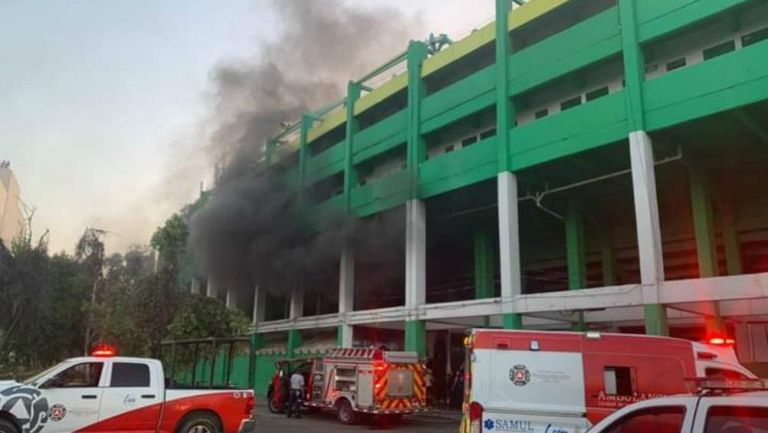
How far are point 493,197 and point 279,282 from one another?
1106 cm

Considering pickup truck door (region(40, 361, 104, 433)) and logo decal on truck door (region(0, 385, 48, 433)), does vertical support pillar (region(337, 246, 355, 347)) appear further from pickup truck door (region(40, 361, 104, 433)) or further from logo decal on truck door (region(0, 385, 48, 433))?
logo decal on truck door (region(0, 385, 48, 433))

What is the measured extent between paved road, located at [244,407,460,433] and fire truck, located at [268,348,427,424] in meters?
0.39

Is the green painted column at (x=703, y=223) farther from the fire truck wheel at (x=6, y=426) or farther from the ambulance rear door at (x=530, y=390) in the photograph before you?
the fire truck wheel at (x=6, y=426)

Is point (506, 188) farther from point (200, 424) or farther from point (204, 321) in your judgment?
point (204, 321)

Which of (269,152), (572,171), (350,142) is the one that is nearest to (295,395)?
(572,171)

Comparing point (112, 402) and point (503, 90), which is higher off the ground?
point (503, 90)

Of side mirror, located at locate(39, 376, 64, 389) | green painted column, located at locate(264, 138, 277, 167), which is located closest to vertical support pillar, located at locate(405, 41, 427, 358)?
green painted column, located at locate(264, 138, 277, 167)

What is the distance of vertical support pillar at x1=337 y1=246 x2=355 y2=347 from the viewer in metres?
24.1

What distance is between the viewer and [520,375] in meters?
7.84

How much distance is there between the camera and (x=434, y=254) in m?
29.3

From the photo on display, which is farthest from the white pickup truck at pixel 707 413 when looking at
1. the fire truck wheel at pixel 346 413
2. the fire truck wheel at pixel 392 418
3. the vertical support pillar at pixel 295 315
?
the vertical support pillar at pixel 295 315

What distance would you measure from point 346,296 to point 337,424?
908 cm

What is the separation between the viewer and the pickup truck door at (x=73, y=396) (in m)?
8.62

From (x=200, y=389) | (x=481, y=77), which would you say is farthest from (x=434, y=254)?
(x=200, y=389)
